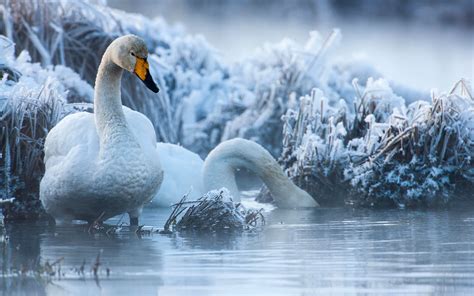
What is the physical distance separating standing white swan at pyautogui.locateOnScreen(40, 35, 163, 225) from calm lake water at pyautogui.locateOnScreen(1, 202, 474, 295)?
256 millimetres

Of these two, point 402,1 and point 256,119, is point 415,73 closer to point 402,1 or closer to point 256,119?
point 256,119

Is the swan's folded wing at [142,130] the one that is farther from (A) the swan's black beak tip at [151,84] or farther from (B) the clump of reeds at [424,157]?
(B) the clump of reeds at [424,157]

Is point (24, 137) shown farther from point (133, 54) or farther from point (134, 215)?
point (133, 54)

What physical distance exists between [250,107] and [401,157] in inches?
184

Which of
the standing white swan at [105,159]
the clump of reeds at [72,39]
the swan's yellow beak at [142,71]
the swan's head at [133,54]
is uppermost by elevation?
the clump of reeds at [72,39]

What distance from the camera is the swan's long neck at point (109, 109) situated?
34.4 ft

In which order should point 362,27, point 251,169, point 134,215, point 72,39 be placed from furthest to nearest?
point 362,27 < point 72,39 < point 251,169 < point 134,215

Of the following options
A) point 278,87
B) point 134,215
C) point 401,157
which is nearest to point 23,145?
point 134,215

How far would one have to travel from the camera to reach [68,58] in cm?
1536

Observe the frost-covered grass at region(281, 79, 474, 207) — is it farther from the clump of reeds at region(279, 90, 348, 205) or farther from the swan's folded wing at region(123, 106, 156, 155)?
the swan's folded wing at region(123, 106, 156, 155)

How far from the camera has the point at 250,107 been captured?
16.5 meters

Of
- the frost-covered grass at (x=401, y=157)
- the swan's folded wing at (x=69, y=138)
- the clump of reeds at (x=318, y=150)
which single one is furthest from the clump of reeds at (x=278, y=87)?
the swan's folded wing at (x=69, y=138)

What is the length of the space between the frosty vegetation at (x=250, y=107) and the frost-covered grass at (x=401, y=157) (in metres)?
0.01

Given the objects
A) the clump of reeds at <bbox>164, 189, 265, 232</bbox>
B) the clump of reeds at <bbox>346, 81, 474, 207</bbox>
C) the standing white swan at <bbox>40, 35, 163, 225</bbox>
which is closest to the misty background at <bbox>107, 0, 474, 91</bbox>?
the clump of reeds at <bbox>346, 81, 474, 207</bbox>
